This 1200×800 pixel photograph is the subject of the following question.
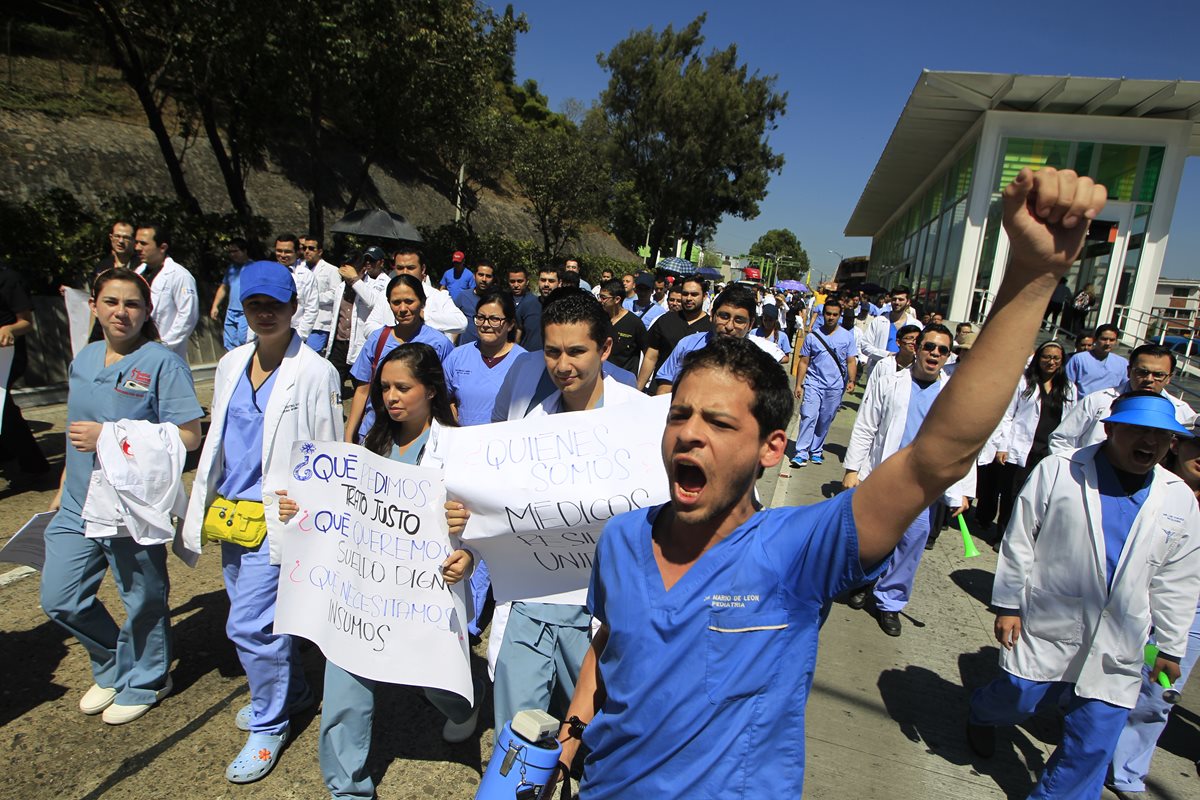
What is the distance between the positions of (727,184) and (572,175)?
17509 millimetres

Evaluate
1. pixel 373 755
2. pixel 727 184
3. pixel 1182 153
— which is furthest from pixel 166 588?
pixel 727 184

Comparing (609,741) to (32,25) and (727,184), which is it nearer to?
(32,25)

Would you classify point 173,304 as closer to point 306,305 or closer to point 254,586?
point 306,305

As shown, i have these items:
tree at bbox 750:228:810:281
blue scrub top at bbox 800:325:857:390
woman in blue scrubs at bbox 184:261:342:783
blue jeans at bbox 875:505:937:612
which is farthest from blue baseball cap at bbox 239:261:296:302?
tree at bbox 750:228:810:281

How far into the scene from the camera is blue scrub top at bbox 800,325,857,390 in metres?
8.87

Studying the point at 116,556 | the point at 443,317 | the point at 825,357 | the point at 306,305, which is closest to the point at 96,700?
the point at 116,556

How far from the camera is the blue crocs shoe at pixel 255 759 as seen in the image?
286cm

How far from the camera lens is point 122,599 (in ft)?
10.5

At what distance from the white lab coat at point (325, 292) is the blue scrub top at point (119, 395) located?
15.5 ft

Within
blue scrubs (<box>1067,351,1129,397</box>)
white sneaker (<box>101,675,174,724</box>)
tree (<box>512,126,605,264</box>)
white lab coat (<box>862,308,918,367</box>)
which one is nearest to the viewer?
white sneaker (<box>101,675,174,724</box>)

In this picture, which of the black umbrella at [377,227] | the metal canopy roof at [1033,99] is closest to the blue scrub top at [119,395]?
the black umbrella at [377,227]

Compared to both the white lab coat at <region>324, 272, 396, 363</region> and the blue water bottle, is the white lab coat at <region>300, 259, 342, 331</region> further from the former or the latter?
the blue water bottle

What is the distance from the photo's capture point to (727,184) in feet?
147

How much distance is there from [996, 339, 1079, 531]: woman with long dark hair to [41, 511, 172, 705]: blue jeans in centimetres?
669
